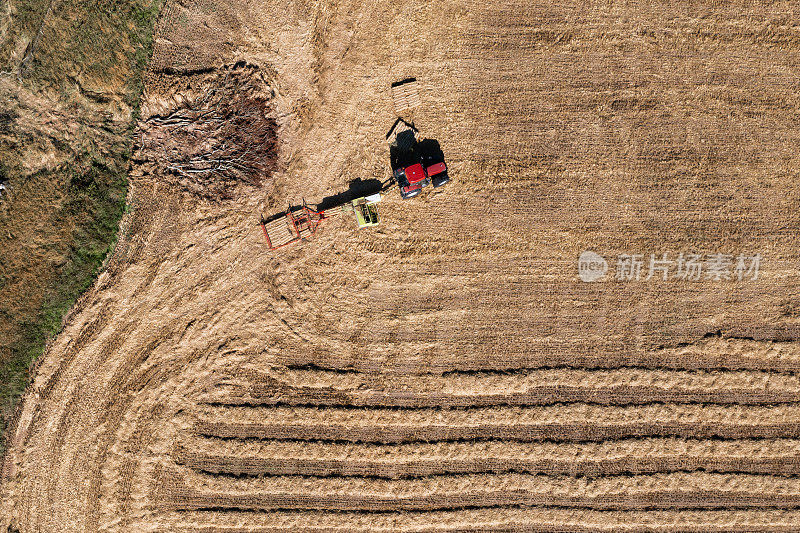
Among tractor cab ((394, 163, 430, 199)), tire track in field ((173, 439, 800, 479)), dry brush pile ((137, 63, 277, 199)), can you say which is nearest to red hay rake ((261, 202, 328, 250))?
dry brush pile ((137, 63, 277, 199))

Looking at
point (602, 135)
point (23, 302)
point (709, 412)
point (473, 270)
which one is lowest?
→ point (709, 412)

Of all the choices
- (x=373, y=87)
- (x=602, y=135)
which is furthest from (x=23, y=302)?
(x=602, y=135)

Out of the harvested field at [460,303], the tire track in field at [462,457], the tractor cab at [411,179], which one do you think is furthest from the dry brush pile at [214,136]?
the tire track in field at [462,457]

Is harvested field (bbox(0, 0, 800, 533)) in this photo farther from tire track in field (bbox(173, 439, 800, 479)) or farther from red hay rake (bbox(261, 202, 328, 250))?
red hay rake (bbox(261, 202, 328, 250))

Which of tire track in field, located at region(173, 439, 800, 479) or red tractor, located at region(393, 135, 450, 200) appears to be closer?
red tractor, located at region(393, 135, 450, 200)

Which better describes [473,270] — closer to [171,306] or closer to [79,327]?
[171,306]

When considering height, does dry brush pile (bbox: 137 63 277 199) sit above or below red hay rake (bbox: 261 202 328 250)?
above

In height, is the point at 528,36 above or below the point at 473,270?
above

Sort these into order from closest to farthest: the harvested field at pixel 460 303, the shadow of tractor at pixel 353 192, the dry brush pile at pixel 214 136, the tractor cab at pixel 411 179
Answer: the tractor cab at pixel 411 179, the dry brush pile at pixel 214 136, the harvested field at pixel 460 303, the shadow of tractor at pixel 353 192

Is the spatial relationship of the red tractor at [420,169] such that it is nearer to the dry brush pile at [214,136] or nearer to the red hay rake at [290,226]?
the red hay rake at [290,226]
